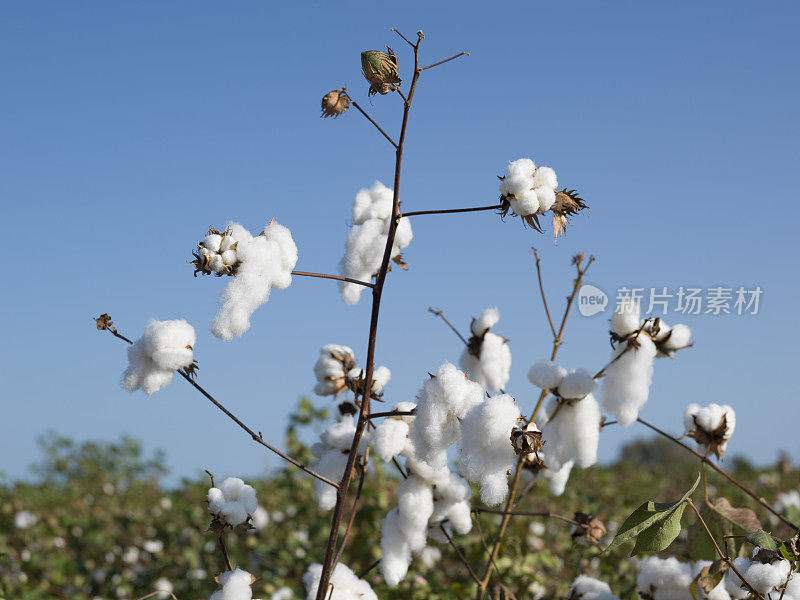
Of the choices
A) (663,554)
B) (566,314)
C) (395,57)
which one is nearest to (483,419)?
(395,57)

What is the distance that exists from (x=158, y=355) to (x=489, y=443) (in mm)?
722

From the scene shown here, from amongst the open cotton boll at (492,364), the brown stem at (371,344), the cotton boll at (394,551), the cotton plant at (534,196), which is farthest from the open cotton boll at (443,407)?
the open cotton boll at (492,364)

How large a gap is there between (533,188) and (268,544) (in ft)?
10.9

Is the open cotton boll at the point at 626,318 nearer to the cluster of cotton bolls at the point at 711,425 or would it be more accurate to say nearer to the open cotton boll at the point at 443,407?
the cluster of cotton bolls at the point at 711,425

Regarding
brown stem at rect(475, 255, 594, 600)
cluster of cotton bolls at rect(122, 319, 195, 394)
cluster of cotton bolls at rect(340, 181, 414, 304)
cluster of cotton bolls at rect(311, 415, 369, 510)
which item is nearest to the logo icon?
brown stem at rect(475, 255, 594, 600)

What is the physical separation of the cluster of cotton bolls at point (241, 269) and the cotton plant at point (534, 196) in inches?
19.9

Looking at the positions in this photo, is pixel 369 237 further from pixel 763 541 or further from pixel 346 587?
pixel 763 541

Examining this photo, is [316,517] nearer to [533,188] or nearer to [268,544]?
[268,544]

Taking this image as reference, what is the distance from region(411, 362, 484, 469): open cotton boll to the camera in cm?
142

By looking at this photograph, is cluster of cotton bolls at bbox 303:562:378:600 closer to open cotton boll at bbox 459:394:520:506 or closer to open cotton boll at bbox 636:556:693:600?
open cotton boll at bbox 459:394:520:506

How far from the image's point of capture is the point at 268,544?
4242 millimetres

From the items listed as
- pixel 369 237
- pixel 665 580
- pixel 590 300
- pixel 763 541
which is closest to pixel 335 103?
pixel 369 237

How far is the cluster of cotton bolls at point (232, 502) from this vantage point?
1771 millimetres

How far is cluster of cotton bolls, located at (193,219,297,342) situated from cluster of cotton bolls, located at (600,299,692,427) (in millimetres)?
897
